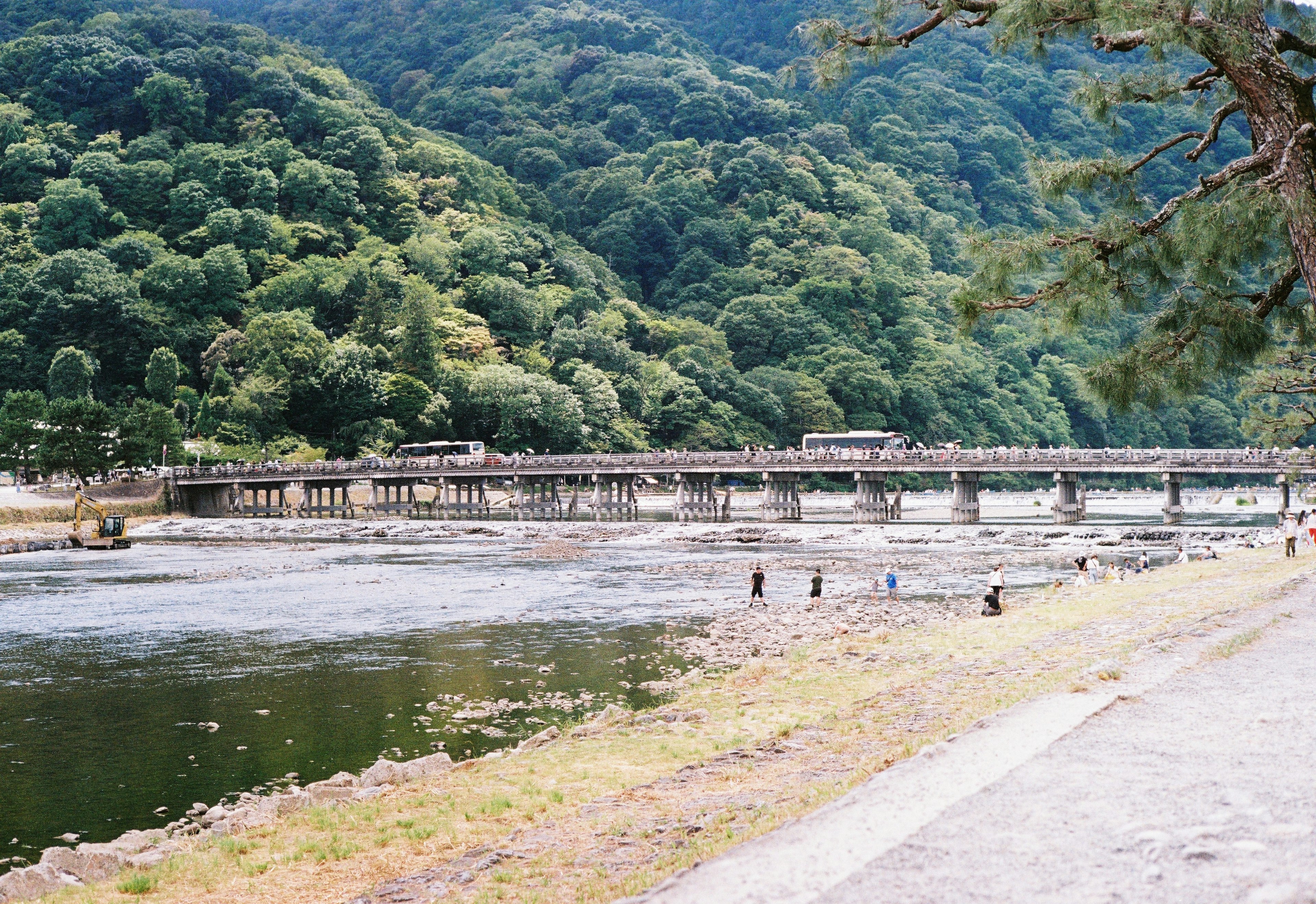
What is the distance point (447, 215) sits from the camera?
131 metres

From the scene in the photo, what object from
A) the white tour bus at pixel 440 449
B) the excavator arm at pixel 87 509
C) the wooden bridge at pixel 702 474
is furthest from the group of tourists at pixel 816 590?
the white tour bus at pixel 440 449

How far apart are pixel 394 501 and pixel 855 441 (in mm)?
36559

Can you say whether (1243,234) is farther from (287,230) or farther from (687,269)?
(687,269)

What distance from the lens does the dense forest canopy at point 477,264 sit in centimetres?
9381

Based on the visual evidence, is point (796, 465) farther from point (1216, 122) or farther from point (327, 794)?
point (327, 794)

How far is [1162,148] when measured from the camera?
499 inches

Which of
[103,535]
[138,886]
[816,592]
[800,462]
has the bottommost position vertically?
[103,535]

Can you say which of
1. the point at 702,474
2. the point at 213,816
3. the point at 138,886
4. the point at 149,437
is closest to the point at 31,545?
the point at 149,437

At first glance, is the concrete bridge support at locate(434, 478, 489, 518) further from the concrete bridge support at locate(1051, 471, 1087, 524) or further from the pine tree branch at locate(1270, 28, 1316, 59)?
the pine tree branch at locate(1270, 28, 1316, 59)

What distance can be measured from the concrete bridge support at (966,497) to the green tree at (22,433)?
5381 centimetres

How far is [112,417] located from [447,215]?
64965 mm

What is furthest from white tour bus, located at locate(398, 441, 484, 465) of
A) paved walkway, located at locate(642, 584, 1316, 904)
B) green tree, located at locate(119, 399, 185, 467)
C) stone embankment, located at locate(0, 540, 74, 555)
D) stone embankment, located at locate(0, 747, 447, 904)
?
paved walkway, located at locate(642, 584, 1316, 904)

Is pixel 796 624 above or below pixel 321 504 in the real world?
above

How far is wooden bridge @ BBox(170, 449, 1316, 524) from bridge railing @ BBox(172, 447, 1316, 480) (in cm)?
9
